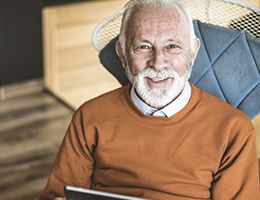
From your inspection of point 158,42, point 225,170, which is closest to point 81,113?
point 158,42

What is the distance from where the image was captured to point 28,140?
10.4 feet

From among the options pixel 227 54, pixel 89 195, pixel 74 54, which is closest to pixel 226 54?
pixel 227 54

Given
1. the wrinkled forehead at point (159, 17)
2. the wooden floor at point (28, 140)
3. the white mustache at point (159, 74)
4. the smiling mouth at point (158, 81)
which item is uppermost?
the wrinkled forehead at point (159, 17)

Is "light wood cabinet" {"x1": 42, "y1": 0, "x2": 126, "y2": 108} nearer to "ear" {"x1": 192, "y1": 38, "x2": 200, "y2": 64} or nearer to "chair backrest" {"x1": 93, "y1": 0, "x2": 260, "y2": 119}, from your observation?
"chair backrest" {"x1": 93, "y1": 0, "x2": 260, "y2": 119}

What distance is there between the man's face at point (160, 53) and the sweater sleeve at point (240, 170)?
0.72ft

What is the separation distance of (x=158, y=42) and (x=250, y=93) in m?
0.36

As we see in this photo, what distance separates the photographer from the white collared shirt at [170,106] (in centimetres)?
167

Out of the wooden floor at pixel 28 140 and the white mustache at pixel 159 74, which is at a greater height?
the white mustache at pixel 159 74

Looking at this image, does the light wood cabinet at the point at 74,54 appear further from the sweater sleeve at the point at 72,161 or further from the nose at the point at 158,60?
the nose at the point at 158,60

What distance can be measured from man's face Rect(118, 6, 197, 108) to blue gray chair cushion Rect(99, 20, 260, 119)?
0.20m

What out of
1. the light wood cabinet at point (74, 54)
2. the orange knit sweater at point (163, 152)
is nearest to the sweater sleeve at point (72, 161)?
the orange knit sweater at point (163, 152)

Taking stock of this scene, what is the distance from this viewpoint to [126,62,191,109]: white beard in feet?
5.37

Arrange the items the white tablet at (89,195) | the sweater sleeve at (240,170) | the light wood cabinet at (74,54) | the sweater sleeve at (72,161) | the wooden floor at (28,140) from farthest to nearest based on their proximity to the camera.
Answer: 1. the light wood cabinet at (74,54)
2. the wooden floor at (28,140)
3. the sweater sleeve at (72,161)
4. the sweater sleeve at (240,170)
5. the white tablet at (89,195)

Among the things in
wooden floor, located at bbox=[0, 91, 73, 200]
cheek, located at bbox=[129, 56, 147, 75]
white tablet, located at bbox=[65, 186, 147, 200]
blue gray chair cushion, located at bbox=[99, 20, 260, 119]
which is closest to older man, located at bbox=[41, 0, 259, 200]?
cheek, located at bbox=[129, 56, 147, 75]
